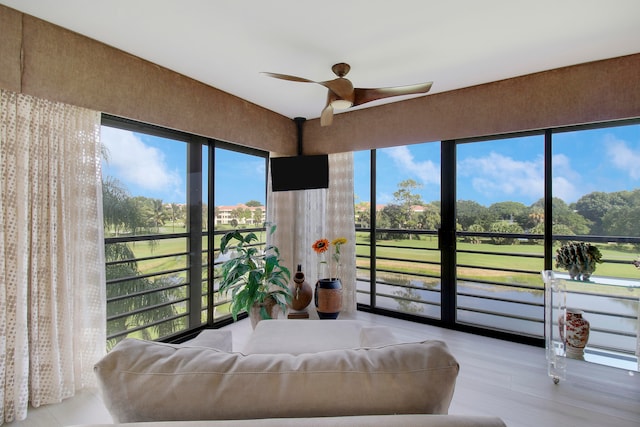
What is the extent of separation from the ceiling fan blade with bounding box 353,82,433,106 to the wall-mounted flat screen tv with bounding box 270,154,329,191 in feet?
4.63

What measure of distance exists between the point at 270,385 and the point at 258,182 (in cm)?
336

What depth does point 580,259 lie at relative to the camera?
88.5 inches

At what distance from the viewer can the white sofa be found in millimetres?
733

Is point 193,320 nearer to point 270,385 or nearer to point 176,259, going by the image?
point 176,259

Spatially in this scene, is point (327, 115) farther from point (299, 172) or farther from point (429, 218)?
point (429, 218)

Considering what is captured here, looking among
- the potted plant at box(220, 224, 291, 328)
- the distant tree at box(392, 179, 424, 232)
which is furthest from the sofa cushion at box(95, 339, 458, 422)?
the distant tree at box(392, 179, 424, 232)

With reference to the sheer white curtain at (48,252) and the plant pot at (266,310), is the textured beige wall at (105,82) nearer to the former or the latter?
the sheer white curtain at (48,252)

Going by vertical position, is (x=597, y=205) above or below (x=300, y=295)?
above

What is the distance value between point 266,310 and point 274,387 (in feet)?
7.83

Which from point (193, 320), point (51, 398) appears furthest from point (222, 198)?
point (51, 398)

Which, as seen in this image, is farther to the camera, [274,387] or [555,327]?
[555,327]

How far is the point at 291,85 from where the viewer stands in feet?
9.52

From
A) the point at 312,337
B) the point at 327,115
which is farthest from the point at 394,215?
the point at 312,337

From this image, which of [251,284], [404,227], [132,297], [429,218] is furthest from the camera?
[404,227]
